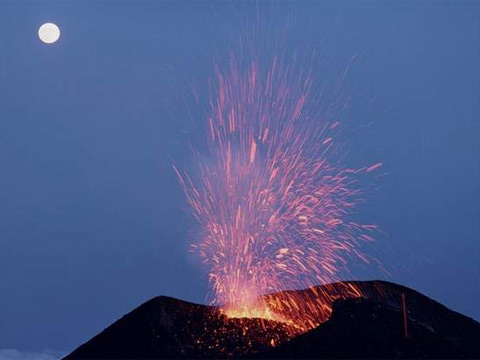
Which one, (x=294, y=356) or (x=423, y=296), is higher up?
(x=423, y=296)

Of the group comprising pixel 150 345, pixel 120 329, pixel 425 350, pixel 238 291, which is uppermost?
pixel 238 291

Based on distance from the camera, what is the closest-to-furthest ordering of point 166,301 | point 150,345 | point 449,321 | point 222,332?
point 150,345 → point 222,332 → point 166,301 → point 449,321

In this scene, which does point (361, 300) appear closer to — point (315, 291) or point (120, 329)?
point (315, 291)

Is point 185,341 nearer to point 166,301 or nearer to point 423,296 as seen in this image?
point 166,301

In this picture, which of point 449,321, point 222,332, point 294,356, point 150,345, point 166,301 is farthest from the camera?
point 449,321

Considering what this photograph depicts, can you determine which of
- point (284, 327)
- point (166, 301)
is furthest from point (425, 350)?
point (166, 301)

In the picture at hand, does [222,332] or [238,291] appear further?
[238,291]
